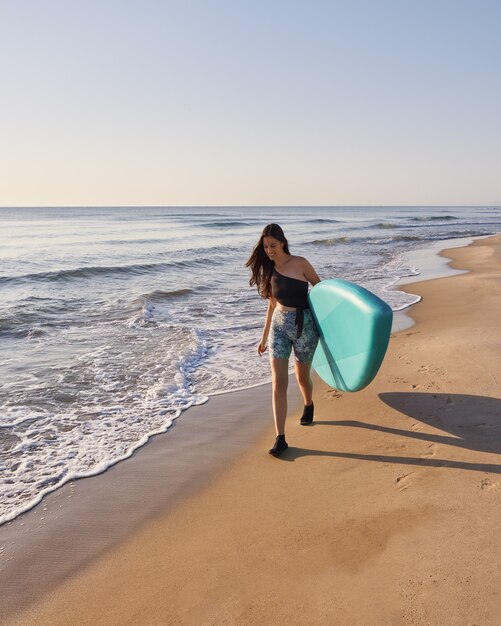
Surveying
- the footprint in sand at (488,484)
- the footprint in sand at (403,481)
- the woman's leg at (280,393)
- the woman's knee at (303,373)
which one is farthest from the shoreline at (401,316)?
the footprint in sand at (488,484)

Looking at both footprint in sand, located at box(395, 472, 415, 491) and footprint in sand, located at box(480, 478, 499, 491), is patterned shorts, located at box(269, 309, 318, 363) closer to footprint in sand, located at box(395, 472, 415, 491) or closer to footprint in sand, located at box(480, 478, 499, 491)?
footprint in sand, located at box(395, 472, 415, 491)

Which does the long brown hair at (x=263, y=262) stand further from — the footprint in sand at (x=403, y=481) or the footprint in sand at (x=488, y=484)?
the footprint in sand at (x=488, y=484)

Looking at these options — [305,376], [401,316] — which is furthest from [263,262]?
[401,316]

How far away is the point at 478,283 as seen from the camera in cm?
1053

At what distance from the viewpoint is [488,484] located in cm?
302

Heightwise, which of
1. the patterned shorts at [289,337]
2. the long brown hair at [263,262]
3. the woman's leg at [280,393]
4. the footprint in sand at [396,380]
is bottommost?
the footprint in sand at [396,380]

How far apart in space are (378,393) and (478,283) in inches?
271

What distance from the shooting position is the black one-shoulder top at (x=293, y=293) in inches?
153

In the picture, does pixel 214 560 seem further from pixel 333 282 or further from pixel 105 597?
pixel 333 282

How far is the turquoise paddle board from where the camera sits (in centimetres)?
375

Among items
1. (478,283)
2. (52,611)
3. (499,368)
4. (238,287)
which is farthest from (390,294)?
(52,611)

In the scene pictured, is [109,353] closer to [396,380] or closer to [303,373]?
[303,373]

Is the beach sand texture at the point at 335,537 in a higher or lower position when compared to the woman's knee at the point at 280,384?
lower

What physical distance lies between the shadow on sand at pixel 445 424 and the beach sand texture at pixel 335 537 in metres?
0.01
